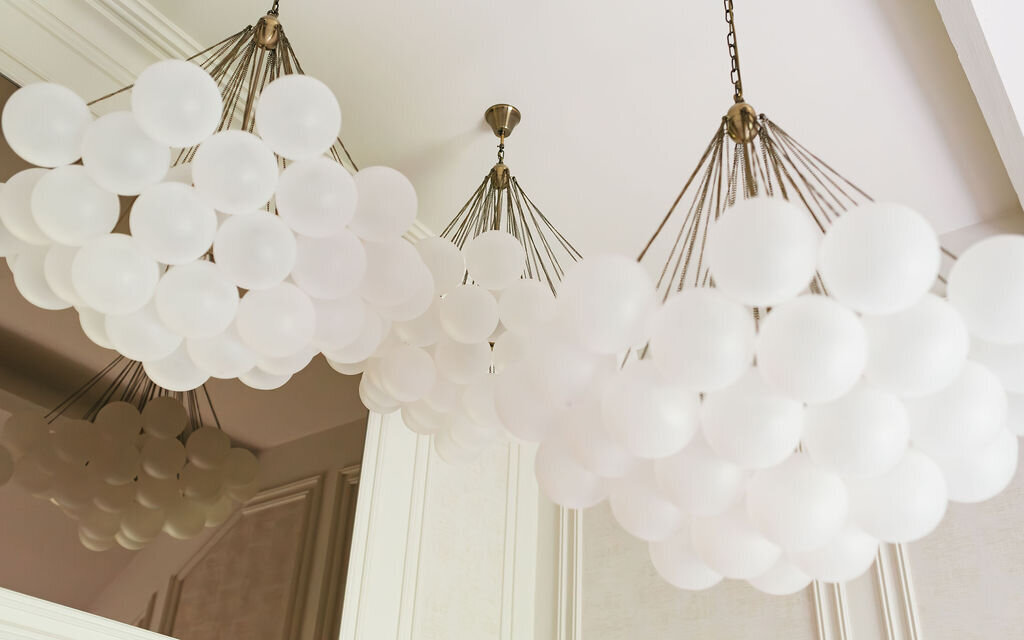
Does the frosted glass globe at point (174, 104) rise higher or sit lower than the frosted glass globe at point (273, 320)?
higher

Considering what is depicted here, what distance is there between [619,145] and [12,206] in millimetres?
1516

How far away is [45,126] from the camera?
123 centimetres

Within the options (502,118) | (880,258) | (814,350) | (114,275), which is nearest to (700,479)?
(814,350)

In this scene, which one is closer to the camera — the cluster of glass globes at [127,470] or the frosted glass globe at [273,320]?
the frosted glass globe at [273,320]

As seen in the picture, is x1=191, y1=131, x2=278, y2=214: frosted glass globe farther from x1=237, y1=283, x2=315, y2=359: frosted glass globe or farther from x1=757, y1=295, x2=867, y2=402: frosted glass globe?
x1=757, y1=295, x2=867, y2=402: frosted glass globe

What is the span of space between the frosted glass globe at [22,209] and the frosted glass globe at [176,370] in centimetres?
25

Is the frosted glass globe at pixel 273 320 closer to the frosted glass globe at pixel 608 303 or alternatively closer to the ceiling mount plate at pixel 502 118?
the frosted glass globe at pixel 608 303

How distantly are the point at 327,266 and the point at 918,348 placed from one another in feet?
2.68

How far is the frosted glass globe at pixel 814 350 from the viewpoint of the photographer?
2.89ft

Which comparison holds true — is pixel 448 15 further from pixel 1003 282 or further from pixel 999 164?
pixel 999 164

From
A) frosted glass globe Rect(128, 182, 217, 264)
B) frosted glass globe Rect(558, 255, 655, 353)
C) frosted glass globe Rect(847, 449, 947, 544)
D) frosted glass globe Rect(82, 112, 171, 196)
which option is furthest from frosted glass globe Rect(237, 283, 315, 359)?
frosted glass globe Rect(847, 449, 947, 544)

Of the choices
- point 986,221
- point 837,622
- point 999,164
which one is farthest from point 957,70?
point 837,622

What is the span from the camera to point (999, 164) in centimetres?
237

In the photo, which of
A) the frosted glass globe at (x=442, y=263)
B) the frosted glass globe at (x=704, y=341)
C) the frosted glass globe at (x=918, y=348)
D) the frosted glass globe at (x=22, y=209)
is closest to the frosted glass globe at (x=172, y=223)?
the frosted glass globe at (x=22, y=209)
